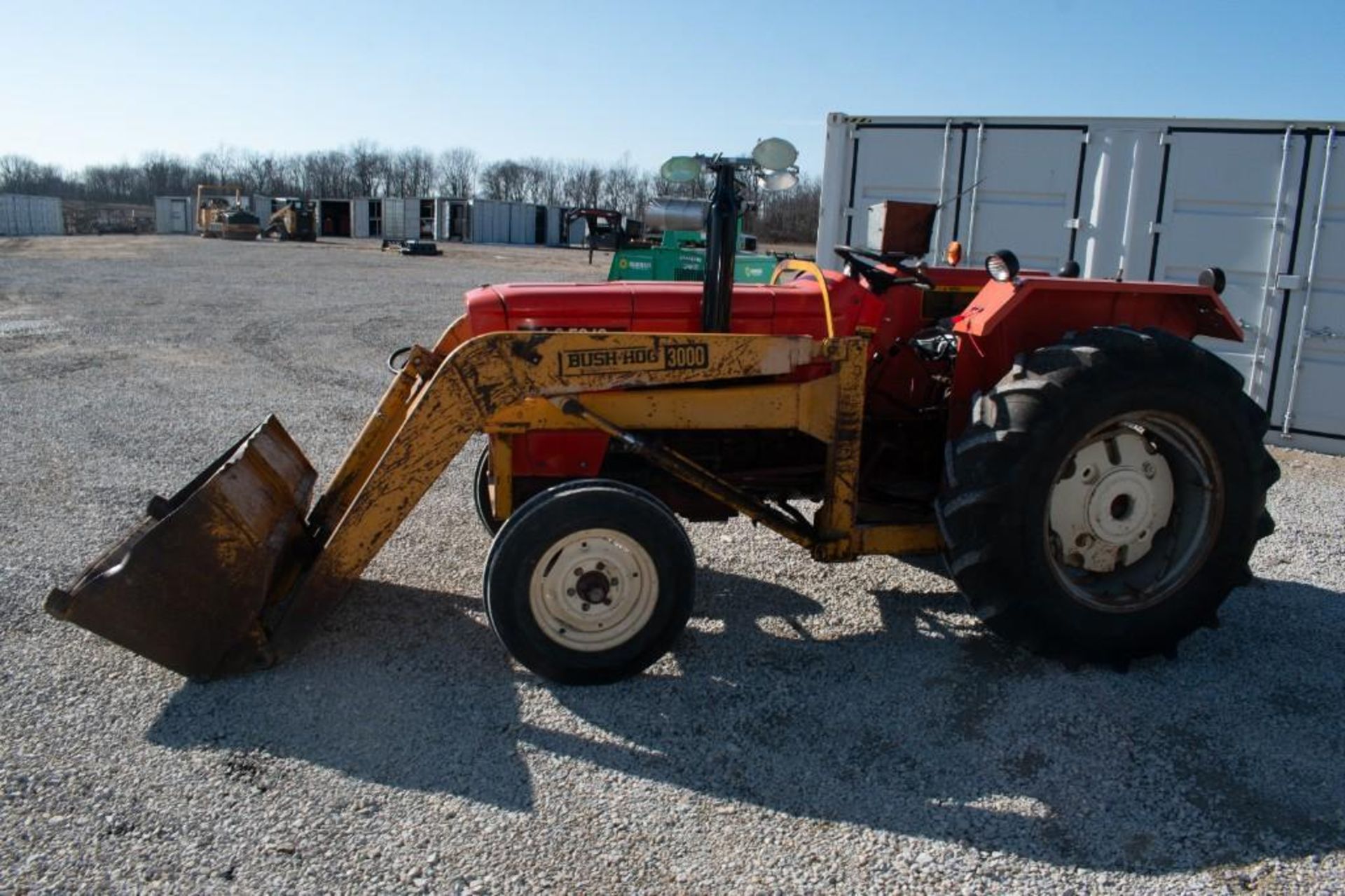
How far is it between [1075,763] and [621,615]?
5.26ft

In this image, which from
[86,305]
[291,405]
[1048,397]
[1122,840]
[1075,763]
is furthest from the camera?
[86,305]

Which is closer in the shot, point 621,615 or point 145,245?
point 621,615

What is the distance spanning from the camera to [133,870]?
2.78 m

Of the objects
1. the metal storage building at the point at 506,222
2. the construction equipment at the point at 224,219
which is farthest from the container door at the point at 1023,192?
the metal storage building at the point at 506,222

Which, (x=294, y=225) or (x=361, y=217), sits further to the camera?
(x=361, y=217)

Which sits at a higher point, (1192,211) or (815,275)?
(1192,211)

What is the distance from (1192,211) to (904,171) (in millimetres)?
2321

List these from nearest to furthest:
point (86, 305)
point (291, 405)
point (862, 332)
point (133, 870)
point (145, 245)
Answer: point (133, 870)
point (862, 332)
point (291, 405)
point (86, 305)
point (145, 245)

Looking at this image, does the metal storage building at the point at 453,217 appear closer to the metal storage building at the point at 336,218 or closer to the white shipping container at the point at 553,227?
the white shipping container at the point at 553,227

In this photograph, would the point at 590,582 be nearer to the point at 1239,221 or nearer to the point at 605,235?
the point at 1239,221

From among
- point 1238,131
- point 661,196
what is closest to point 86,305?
point 661,196

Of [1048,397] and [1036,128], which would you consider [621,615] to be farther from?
[1036,128]

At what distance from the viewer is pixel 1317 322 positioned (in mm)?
8453

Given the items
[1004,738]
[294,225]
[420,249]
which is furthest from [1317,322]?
[294,225]
